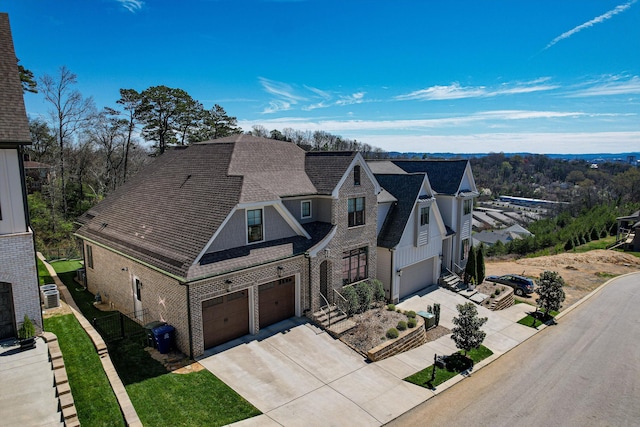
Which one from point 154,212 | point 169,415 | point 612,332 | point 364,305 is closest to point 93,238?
point 154,212

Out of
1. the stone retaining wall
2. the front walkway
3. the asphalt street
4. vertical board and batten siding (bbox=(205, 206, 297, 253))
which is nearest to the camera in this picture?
the front walkway

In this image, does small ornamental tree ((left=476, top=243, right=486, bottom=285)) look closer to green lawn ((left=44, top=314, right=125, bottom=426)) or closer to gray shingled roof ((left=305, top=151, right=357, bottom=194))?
gray shingled roof ((left=305, top=151, right=357, bottom=194))

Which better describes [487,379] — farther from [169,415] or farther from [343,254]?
[169,415]

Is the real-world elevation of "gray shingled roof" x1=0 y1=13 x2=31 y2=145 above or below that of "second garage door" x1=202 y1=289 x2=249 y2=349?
above

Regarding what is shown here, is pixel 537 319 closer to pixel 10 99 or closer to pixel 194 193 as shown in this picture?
pixel 194 193

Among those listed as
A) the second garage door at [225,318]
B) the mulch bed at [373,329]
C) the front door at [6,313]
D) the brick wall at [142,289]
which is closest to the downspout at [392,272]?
the mulch bed at [373,329]

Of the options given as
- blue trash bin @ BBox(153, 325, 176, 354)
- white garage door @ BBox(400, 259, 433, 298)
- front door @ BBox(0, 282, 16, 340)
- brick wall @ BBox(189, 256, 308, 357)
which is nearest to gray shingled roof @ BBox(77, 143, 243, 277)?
brick wall @ BBox(189, 256, 308, 357)
